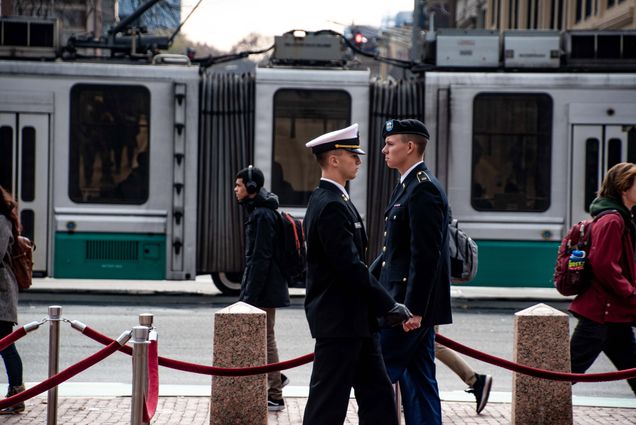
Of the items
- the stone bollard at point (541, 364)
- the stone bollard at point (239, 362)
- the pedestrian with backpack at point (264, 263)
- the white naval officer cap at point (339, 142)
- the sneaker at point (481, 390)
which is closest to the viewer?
the white naval officer cap at point (339, 142)

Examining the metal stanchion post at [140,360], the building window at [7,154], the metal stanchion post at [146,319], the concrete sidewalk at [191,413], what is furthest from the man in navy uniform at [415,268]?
the building window at [7,154]

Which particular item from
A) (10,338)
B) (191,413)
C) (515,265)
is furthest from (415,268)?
(515,265)

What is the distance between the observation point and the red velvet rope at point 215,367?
7250mm

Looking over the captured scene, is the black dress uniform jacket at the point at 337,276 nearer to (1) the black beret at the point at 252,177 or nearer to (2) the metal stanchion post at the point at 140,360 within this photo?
(2) the metal stanchion post at the point at 140,360

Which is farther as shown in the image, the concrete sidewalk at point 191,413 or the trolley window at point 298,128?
the trolley window at point 298,128

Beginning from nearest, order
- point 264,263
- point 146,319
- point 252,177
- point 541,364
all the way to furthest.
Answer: point 146,319 → point 541,364 → point 264,263 → point 252,177

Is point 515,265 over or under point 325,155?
under

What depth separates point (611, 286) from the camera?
8.12m

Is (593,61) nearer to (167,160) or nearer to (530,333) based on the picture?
(167,160)

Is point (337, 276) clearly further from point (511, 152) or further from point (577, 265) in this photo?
point (511, 152)

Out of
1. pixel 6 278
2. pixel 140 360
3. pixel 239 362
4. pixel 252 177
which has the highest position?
pixel 252 177

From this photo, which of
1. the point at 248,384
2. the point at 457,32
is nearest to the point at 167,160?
the point at 457,32

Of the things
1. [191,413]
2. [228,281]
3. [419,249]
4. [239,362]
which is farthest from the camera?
[228,281]

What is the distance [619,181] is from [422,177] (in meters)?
2.16
